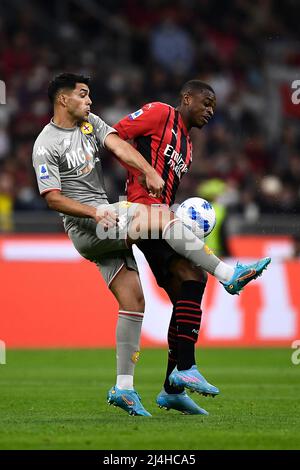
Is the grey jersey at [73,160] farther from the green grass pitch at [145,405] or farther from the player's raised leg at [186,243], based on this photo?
the green grass pitch at [145,405]

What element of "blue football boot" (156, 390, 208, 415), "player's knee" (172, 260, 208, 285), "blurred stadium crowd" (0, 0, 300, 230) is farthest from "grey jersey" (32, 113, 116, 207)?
"blurred stadium crowd" (0, 0, 300, 230)

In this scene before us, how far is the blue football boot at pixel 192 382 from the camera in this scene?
23.7 ft

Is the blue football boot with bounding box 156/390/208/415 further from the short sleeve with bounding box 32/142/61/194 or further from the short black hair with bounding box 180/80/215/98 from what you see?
the short black hair with bounding box 180/80/215/98

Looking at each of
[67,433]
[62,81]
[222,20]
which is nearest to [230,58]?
[222,20]

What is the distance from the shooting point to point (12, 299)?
1471 centimetres

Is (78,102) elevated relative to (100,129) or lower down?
elevated

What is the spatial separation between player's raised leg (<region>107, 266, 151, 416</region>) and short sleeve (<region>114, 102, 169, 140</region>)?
983 millimetres

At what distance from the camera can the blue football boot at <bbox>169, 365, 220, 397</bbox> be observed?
23.7 ft

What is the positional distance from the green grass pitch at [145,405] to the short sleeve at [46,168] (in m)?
1.56

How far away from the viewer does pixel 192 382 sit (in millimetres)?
7285

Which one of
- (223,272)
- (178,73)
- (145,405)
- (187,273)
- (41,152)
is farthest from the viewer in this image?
(178,73)

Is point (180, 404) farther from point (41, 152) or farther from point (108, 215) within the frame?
point (41, 152)

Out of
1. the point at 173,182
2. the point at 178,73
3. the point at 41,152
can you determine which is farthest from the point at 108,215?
the point at 178,73

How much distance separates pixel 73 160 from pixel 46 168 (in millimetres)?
261
